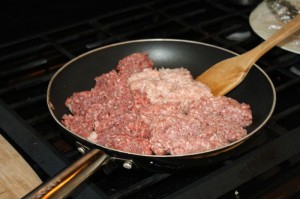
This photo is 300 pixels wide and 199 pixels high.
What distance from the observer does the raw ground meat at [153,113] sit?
1.10 m

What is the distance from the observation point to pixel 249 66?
132 cm

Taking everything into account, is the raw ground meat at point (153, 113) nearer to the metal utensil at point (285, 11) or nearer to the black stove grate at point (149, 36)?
the black stove grate at point (149, 36)

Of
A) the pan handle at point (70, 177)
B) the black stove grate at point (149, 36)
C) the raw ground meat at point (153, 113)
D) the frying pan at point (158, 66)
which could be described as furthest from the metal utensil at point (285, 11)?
the pan handle at point (70, 177)

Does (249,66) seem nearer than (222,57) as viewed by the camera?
Yes

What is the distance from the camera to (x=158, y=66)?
1.48m

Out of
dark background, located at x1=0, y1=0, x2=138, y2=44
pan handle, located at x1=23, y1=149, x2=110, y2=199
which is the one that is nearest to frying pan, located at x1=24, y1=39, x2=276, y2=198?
pan handle, located at x1=23, y1=149, x2=110, y2=199

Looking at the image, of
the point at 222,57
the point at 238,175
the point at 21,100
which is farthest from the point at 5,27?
the point at 238,175

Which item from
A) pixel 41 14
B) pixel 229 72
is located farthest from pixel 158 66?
pixel 41 14

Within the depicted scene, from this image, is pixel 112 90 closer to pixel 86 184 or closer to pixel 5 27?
pixel 86 184

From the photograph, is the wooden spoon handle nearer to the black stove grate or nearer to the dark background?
the black stove grate

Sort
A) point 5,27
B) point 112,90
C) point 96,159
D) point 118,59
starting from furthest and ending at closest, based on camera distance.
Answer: point 5,27 → point 118,59 → point 112,90 → point 96,159

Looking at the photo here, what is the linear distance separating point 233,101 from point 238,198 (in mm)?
287

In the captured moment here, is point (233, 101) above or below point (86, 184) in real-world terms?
below

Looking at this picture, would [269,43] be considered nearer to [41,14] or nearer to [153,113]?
[153,113]
